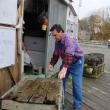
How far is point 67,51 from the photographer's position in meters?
6.32

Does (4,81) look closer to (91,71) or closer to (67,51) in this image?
(67,51)

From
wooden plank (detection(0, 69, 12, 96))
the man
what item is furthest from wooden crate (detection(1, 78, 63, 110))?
wooden plank (detection(0, 69, 12, 96))

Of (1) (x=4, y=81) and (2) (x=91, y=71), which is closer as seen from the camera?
(1) (x=4, y=81)

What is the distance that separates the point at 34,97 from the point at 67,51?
1.23 meters

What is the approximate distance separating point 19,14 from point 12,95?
2.79 m

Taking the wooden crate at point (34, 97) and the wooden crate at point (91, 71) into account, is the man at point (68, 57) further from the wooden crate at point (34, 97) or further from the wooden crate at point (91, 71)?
the wooden crate at point (91, 71)

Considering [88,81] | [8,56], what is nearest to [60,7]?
[88,81]

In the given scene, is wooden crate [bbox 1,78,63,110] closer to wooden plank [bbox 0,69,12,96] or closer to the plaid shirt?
the plaid shirt

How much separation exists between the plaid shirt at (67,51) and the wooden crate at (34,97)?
18.2 inches

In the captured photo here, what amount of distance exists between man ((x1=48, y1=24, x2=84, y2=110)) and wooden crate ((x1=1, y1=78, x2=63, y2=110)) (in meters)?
0.35

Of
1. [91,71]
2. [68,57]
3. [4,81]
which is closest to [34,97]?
[68,57]

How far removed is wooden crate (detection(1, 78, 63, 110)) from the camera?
206 inches

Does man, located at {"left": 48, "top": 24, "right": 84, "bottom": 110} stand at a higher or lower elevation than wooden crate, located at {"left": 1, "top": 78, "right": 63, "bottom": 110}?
higher

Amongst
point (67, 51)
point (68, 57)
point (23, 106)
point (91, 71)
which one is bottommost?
point (91, 71)
